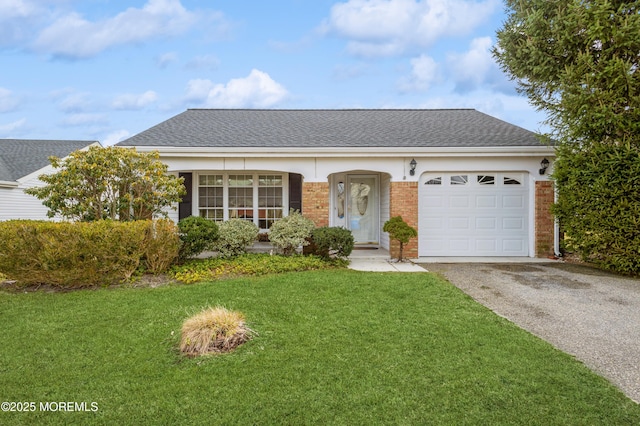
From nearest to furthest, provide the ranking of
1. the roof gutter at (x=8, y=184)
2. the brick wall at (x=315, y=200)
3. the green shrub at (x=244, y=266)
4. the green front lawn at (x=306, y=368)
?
the green front lawn at (x=306, y=368) → the green shrub at (x=244, y=266) → the brick wall at (x=315, y=200) → the roof gutter at (x=8, y=184)

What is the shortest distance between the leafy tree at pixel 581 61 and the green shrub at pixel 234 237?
27.2ft

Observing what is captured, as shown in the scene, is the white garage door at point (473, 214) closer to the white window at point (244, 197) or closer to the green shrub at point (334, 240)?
the green shrub at point (334, 240)

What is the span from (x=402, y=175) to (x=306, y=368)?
756 cm

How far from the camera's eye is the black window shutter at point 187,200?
37.1ft

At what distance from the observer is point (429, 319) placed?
204 inches

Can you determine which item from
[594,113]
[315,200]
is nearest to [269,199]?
[315,200]

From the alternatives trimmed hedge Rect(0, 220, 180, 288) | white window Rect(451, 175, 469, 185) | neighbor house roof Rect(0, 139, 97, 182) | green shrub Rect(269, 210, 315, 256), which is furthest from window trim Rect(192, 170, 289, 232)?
neighbor house roof Rect(0, 139, 97, 182)

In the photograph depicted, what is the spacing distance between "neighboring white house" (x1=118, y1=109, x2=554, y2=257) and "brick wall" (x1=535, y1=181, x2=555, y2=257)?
29 millimetres

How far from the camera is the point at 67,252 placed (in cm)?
709

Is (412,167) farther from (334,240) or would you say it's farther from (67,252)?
(67,252)

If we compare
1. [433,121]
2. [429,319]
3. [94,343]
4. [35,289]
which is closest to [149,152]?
[35,289]

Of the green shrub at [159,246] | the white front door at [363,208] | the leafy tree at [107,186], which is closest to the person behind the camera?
the green shrub at [159,246]

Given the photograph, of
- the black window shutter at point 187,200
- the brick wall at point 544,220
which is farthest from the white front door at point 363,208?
the black window shutter at point 187,200

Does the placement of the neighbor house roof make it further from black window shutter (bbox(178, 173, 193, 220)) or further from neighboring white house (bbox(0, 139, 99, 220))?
black window shutter (bbox(178, 173, 193, 220))
